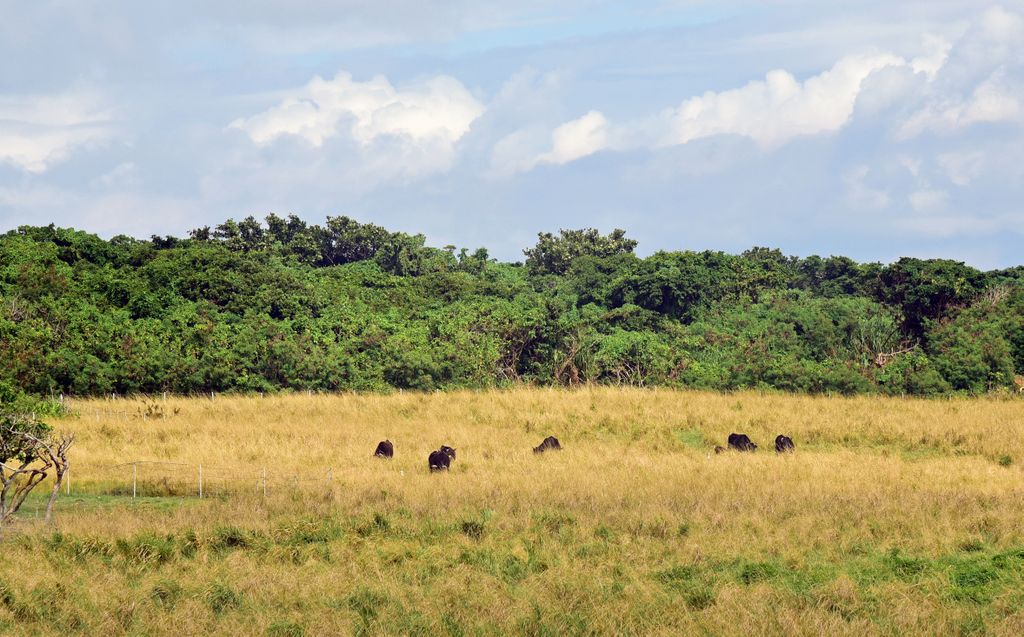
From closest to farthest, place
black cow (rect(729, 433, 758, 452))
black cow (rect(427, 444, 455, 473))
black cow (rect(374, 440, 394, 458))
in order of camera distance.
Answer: black cow (rect(427, 444, 455, 473)), black cow (rect(374, 440, 394, 458)), black cow (rect(729, 433, 758, 452))

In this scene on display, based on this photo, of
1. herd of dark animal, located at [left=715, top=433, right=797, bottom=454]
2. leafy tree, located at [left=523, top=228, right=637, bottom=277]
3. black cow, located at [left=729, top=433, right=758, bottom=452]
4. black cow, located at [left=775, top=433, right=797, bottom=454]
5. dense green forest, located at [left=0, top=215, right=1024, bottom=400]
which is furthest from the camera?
leafy tree, located at [left=523, top=228, right=637, bottom=277]

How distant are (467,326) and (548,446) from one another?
1193 inches

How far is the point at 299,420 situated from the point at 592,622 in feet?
79.8

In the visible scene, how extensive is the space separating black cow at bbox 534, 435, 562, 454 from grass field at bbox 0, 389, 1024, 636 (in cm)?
67

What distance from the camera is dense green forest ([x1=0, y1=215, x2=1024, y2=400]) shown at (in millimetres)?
52688

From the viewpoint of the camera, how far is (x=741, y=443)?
3256 cm

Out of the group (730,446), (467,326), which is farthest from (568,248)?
(730,446)

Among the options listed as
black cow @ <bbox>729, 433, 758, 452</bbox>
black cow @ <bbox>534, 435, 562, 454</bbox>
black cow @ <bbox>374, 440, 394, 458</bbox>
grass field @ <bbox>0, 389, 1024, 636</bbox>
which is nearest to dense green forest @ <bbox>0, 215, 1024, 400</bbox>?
grass field @ <bbox>0, 389, 1024, 636</bbox>

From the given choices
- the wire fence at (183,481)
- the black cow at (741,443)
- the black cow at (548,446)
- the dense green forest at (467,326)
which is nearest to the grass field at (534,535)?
the wire fence at (183,481)

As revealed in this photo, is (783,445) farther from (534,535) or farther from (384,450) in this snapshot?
(534,535)

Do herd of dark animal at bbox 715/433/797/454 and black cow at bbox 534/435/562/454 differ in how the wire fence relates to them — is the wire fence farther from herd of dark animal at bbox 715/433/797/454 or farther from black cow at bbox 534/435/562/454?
herd of dark animal at bbox 715/433/797/454

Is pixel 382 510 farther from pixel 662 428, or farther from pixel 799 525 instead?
pixel 662 428

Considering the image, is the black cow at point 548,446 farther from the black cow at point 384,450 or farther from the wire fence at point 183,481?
the wire fence at point 183,481

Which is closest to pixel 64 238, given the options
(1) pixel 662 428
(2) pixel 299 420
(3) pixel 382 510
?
(2) pixel 299 420
